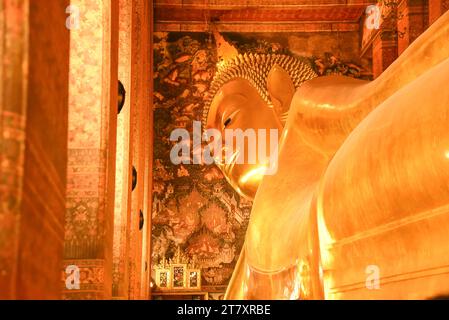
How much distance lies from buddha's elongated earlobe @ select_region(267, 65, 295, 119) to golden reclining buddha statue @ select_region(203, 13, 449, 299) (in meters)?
0.57

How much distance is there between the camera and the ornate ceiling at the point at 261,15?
12.3m

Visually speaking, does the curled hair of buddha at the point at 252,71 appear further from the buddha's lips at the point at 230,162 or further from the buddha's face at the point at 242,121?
the buddha's lips at the point at 230,162

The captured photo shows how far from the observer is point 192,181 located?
12.2 m

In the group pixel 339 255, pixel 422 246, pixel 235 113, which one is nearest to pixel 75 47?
pixel 235 113

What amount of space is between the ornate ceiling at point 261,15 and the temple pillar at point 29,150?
10.5m

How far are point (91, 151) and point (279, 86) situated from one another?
5.28ft

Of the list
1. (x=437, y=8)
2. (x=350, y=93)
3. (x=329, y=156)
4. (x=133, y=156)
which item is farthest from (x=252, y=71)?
(x=133, y=156)

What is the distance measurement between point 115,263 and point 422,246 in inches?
233

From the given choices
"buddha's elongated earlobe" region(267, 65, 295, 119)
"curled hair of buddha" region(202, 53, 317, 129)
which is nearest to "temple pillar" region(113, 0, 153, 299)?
"curled hair of buddha" region(202, 53, 317, 129)

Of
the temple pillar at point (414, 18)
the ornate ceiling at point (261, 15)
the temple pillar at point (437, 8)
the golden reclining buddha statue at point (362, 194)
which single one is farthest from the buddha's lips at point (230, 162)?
the ornate ceiling at point (261, 15)

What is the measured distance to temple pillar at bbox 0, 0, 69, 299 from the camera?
1676mm

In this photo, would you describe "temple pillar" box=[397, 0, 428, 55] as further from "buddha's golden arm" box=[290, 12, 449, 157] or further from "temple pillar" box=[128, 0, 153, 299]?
"buddha's golden arm" box=[290, 12, 449, 157]

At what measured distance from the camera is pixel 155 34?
12.6m
